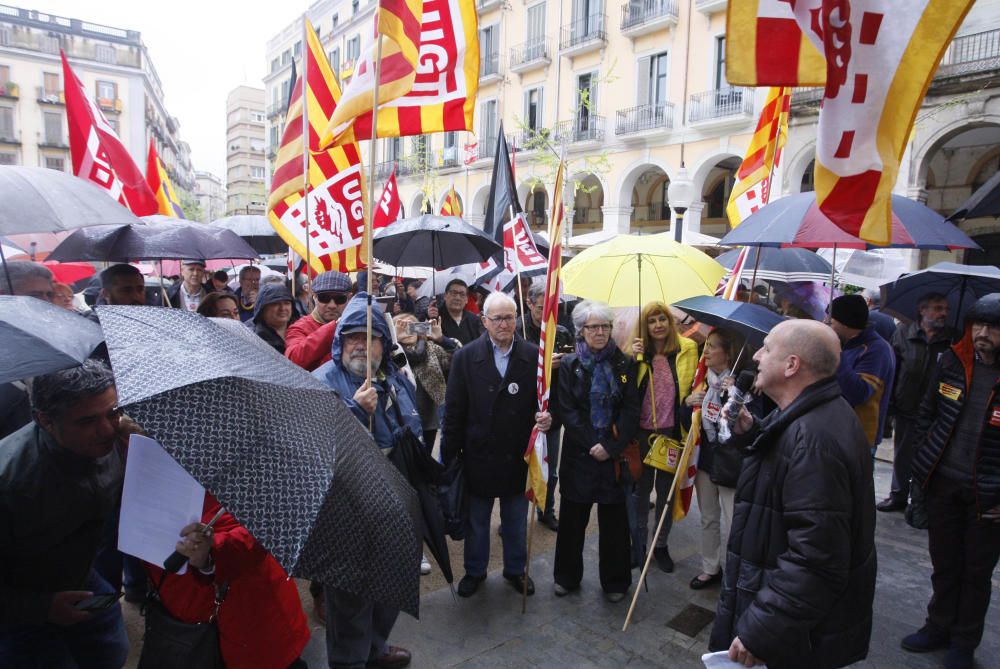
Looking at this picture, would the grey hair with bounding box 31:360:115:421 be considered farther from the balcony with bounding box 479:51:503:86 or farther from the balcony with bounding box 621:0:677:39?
the balcony with bounding box 479:51:503:86

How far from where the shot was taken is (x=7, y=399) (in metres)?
2.37

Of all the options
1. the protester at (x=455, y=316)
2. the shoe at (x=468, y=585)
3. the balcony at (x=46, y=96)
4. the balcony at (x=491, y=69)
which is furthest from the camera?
the balcony at (x=46, y=96)

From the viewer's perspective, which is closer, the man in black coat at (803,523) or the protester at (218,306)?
the man in black coat at (803,523)

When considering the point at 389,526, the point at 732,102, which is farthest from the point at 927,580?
the point at 732,102

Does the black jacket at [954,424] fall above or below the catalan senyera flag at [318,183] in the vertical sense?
below

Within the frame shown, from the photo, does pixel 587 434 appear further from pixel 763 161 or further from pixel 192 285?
pixel 192 285

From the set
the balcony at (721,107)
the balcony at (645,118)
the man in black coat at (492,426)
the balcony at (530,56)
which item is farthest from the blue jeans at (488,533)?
the balcony at (530,56)

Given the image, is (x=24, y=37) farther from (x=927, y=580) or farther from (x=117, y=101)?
(x=927, y=580)

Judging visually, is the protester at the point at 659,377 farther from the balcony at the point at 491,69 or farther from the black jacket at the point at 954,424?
the balcony at the point at 491,69

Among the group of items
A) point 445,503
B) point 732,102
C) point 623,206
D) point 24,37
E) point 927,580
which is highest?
point 24,37

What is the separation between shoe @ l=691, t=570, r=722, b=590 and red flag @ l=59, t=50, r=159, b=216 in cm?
541

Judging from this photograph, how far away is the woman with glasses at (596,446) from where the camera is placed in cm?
383

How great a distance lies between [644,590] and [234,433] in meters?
3.40

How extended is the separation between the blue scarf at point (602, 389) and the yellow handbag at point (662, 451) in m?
0.42
